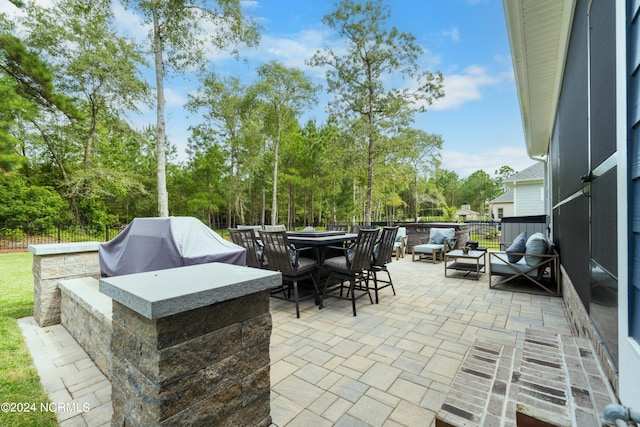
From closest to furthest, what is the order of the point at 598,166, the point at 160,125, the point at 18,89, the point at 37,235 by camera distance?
the point at 598,166 < the point at 160,125 < the point at 18,89 < the point at 37,235

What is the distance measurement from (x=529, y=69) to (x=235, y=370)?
5014 millimetres

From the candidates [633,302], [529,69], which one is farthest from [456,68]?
[633,302]

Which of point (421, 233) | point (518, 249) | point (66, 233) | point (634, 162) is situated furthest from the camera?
point (66, 233)

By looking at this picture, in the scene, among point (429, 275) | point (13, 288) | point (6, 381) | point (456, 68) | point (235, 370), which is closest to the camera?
point (235, 370)

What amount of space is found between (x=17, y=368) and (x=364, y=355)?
268 cm

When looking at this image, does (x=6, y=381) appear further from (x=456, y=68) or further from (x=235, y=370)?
(x=456, y=68)

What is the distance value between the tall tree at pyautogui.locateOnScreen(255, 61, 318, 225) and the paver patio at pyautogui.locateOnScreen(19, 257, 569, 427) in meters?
11.2

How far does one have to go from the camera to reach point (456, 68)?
9.78m

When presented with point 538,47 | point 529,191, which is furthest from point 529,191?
point 538,47

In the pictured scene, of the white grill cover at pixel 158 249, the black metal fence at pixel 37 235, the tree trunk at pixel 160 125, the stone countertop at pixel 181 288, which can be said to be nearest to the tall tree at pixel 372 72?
the tree trunk at pixel 160 125

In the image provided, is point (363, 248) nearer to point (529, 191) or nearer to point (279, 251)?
point (279, 251)

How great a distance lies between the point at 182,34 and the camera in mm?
9367

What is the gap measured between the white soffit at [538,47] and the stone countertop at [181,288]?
317 cm

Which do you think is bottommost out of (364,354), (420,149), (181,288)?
(364,354)
